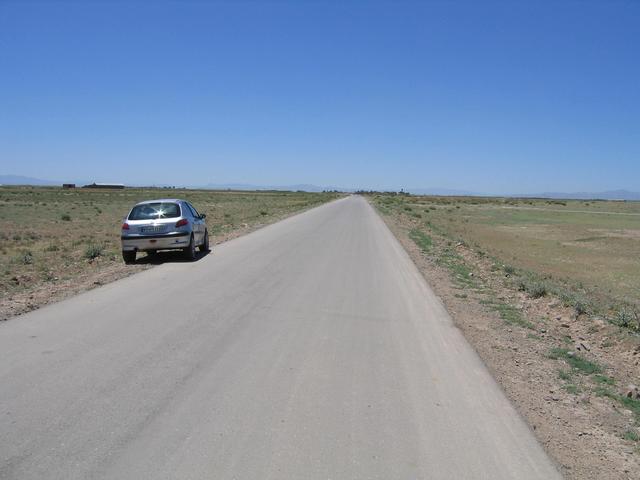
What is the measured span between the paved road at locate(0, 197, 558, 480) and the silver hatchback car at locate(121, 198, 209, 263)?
15.5 ft

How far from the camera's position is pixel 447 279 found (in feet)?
45.0

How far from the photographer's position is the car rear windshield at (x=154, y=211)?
1476 centimetres

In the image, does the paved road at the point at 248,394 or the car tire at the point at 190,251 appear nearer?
the paved road at the point at 248,394

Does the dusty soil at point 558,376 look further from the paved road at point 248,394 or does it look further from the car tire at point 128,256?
the car tire at point 128,256

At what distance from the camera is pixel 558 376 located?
→ 6504 millimetres

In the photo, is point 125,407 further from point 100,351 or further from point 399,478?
point 399,478

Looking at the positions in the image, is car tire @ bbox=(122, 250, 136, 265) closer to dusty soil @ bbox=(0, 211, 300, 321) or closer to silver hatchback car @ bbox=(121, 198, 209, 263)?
silver hatchback car @ bbox=(121, 198, 209, 263)

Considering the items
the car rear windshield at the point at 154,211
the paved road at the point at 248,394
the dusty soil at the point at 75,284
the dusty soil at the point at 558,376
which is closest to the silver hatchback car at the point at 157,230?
the car rear windshield at the point at 154,211

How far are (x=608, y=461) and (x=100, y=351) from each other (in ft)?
17.0

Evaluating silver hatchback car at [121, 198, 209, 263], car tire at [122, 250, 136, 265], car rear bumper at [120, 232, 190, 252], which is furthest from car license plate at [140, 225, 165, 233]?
car tire at [122, 250, 136, 265]

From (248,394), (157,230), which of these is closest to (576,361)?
(248,394)

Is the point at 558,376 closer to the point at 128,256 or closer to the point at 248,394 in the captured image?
the point at 248,394

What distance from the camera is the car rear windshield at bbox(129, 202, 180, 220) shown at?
14.8 metres

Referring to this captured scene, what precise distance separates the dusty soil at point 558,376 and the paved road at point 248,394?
30cm
